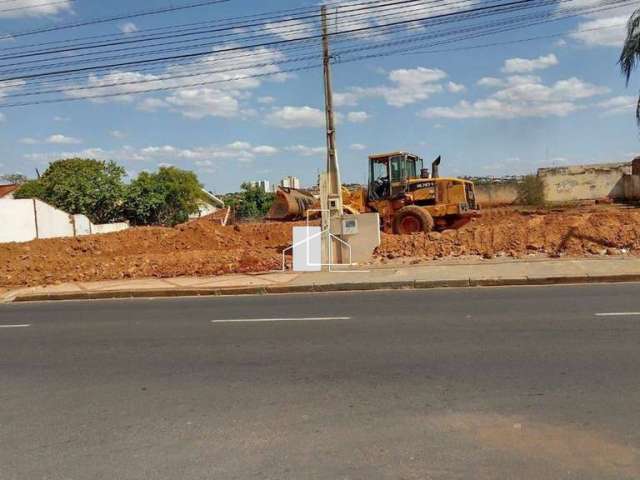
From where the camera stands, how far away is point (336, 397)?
Answer: 18.0ft

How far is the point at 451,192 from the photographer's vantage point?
69.1 feet

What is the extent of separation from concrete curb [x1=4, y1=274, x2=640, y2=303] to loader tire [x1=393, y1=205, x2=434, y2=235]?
7178mm

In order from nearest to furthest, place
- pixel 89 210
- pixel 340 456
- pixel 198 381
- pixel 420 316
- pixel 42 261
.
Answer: pixel 340 456, pixel 198 381, pixel 420 316, pixel 42 261, pixel 89 210

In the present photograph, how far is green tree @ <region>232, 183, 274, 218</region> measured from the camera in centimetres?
5316

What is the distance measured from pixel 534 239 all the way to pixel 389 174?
573cm

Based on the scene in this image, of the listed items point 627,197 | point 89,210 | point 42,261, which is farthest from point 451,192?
point 89,210

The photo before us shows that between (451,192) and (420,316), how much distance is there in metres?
12.4

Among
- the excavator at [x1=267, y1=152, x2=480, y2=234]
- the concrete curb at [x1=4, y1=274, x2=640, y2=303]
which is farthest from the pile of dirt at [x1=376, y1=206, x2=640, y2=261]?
the concrete curb at [x1=4, y1=274, x2=640, y2=303]

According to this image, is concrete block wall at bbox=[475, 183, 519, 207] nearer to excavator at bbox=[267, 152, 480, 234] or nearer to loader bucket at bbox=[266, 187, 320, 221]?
loader bucket at bbox=[266, 187, 320, 221]

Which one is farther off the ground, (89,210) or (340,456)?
(89,210)

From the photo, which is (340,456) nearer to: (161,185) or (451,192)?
(451,192)

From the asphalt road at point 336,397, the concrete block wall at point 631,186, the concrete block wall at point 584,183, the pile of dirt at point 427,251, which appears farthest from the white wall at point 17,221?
the concrete block wall at point 631,186

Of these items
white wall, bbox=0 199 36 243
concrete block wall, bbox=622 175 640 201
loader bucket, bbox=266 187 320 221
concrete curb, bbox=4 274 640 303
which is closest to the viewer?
concrete curb, bbox=4 274 640 303

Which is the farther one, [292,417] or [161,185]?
[161,185]
